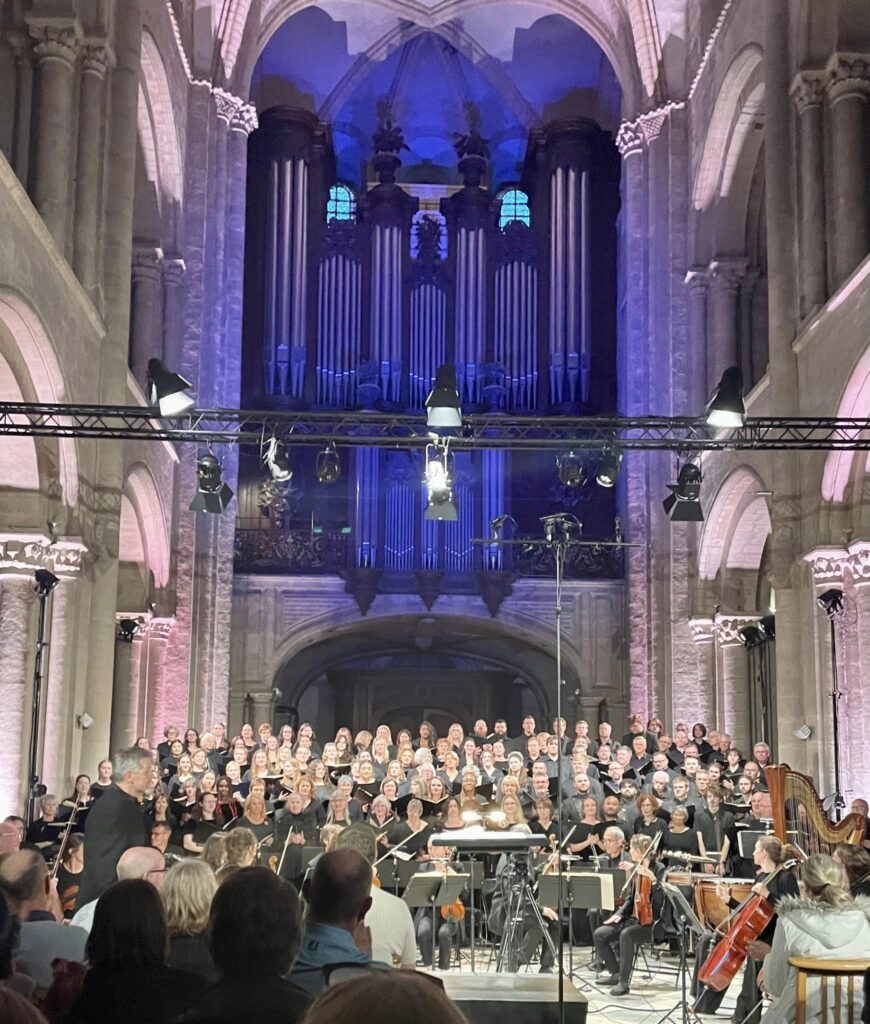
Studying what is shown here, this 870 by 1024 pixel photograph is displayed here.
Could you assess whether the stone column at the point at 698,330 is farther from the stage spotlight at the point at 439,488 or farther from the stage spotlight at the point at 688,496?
the stage spotlight at the point at 439,488

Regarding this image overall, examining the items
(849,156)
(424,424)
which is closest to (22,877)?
(424,424)

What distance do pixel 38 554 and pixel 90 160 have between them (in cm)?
365

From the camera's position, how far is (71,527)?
11.3m

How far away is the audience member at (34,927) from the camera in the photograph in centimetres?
336

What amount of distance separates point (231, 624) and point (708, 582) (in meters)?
6.18

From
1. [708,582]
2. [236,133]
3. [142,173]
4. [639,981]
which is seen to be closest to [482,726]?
[708,582]

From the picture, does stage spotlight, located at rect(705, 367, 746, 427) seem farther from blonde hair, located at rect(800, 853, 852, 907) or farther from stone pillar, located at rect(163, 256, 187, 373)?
stone pillar, located at rect(163, 256, 187, 373)

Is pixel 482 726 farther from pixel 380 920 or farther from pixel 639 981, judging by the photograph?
pixel 380 920

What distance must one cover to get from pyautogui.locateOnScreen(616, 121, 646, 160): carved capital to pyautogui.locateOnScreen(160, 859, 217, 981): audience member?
16.3 m

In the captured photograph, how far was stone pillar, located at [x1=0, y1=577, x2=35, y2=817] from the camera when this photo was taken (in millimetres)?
10539

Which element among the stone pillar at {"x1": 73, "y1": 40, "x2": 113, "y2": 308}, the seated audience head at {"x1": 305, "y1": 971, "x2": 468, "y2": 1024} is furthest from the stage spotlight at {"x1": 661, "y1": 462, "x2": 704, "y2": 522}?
the seated audience head at {"x1": 305, "y1": 971, "x2": 468, "y2": 1024}

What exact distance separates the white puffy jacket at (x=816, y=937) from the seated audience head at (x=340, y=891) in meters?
2.10

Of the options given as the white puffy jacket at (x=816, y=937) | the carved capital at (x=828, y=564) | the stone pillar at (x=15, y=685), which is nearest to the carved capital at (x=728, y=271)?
the carved capital at (x=828, y=564)

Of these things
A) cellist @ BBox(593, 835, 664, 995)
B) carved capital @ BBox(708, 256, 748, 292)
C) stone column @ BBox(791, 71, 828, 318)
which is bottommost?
cellist @ BBox(593, 835, 664, 995)
